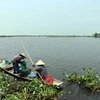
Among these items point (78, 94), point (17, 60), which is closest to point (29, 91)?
point (78, 94)

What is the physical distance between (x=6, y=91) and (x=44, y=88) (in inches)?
82.8

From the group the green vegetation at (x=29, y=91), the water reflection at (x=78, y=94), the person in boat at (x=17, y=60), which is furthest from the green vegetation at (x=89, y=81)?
the person in boat at (x=17, y=60)

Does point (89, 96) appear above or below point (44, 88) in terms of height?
below

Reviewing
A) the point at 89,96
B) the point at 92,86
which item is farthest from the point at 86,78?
the point at 89,96

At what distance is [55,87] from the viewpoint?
40.4 ft

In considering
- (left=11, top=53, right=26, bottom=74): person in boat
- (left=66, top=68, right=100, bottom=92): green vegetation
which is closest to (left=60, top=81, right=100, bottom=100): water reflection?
(left=66, top=68, right=100, bottom=92): green vegetation

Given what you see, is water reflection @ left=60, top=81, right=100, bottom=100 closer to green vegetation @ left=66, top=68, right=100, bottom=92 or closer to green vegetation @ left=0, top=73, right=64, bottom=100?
green vegetation @ left=66, top=68, right=100, bottom=92

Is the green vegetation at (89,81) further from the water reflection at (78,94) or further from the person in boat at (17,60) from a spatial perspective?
the person in boat at (17,60)

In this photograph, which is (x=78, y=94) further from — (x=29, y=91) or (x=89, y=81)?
(x=29, y=91)

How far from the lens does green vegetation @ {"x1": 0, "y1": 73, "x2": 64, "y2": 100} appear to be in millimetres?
10539

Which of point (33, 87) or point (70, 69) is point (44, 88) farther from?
point (70, 69)

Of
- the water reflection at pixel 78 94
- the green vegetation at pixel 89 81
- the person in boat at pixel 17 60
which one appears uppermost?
the person in boat at pixel 17 60

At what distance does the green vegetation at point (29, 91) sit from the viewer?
415 inches

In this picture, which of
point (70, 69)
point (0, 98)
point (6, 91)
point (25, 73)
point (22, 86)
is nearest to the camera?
point (0, 98)
